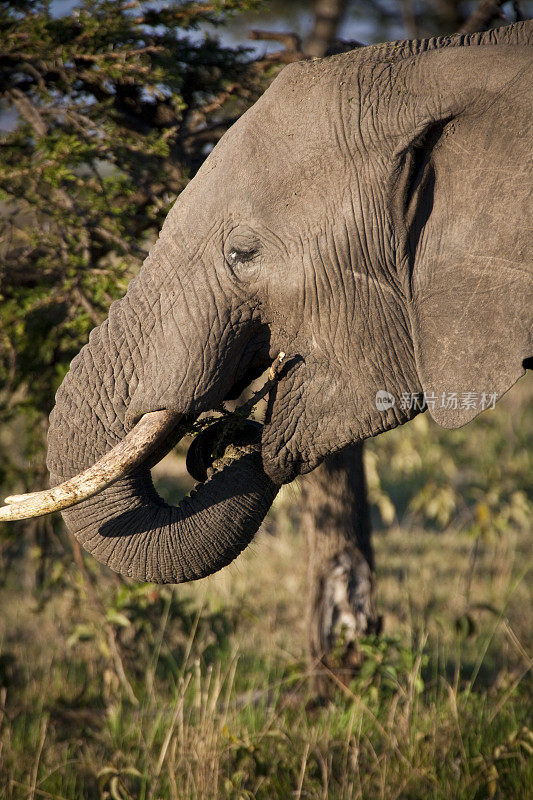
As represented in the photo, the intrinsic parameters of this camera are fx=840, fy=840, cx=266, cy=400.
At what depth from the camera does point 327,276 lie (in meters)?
2.66

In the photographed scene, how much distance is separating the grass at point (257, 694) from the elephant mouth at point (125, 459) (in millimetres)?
732

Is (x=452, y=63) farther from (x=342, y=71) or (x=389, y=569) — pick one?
(x=389, y=569)

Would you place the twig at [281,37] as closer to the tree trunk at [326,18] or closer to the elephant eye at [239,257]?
the elephant eye at [239,257]

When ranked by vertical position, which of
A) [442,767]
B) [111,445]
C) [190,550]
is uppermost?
[111,445]

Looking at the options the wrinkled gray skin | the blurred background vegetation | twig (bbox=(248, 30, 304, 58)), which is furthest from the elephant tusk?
twig (bbox=(248, 30, 304, 58))

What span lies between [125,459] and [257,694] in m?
2.43

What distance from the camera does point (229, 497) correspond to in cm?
279

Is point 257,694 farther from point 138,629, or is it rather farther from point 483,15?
point 483,15

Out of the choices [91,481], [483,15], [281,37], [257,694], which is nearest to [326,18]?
[281,37]

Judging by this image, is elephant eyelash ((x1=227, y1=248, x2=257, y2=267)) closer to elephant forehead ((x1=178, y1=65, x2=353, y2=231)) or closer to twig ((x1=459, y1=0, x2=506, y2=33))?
elephant forehead ((x1=178, y1=65, x2=353, y2=231))

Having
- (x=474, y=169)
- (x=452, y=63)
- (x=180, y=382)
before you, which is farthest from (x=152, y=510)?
(x=452, y=63)

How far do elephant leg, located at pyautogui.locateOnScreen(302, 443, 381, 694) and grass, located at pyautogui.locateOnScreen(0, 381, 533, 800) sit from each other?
0.20 m

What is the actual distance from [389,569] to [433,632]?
209cm

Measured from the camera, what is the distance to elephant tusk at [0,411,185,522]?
2475 mm
